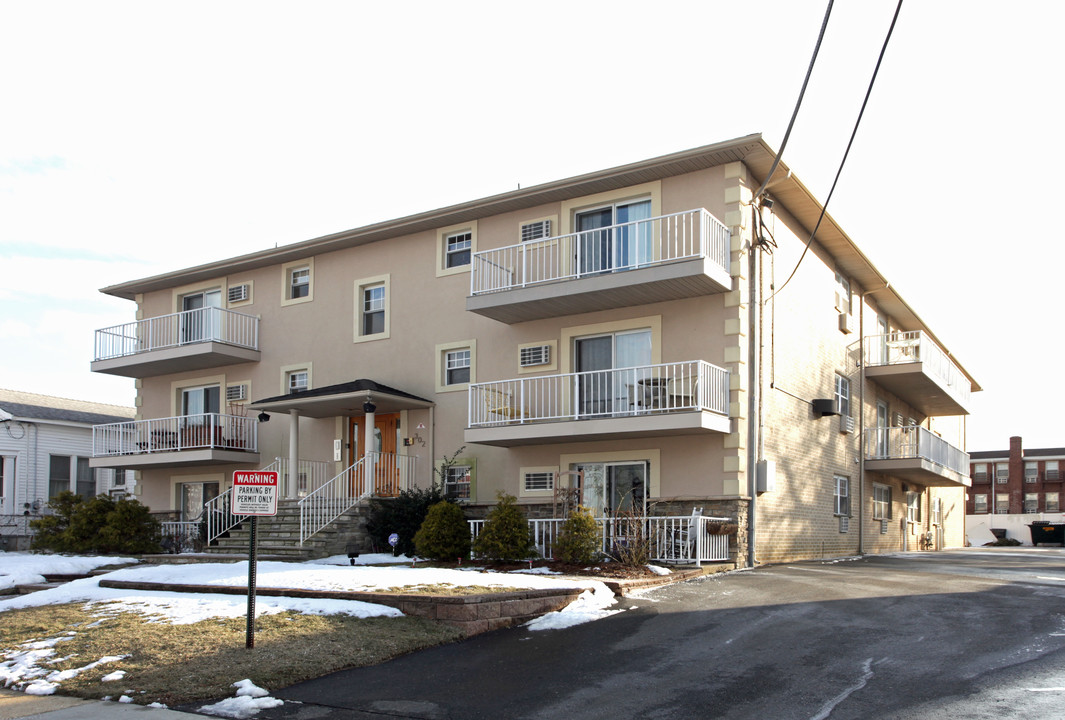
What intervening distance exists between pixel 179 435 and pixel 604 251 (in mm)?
11640

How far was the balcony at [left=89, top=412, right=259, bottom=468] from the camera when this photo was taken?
22703mm

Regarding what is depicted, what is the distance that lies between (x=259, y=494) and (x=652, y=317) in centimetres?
1052

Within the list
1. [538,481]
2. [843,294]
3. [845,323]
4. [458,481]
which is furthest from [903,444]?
[458,481]

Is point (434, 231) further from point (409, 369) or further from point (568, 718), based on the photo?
point (568, 718)

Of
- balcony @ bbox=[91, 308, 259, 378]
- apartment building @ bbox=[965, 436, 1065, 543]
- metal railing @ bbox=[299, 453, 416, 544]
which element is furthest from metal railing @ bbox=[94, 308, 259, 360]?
apartment building @ bbox=[965, 436, 1065, 543]

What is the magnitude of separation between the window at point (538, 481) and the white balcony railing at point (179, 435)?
7.55 m

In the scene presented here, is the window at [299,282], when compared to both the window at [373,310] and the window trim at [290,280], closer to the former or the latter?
the window trim at [290,280]

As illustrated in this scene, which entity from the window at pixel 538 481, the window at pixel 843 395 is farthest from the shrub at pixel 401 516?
the window at pixel 843 395

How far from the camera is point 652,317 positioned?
60.3ft

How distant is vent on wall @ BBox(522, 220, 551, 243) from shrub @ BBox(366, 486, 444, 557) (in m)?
5.52

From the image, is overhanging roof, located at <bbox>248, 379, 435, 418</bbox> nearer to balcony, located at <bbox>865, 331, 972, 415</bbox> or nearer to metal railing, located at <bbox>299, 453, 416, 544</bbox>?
metal railing, located at <bbox>299, 453, 416, 544</bbox>

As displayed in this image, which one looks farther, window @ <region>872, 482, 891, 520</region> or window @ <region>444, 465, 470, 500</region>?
window @ <region>872, 482, 891, 520</region>

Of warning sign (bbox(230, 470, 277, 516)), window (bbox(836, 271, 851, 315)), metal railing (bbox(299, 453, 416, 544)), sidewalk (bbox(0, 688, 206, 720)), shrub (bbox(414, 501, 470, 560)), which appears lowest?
sidewalk (bbox(0, 688, 206, 720))

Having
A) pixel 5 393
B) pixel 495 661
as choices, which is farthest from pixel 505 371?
pixel 5 393
